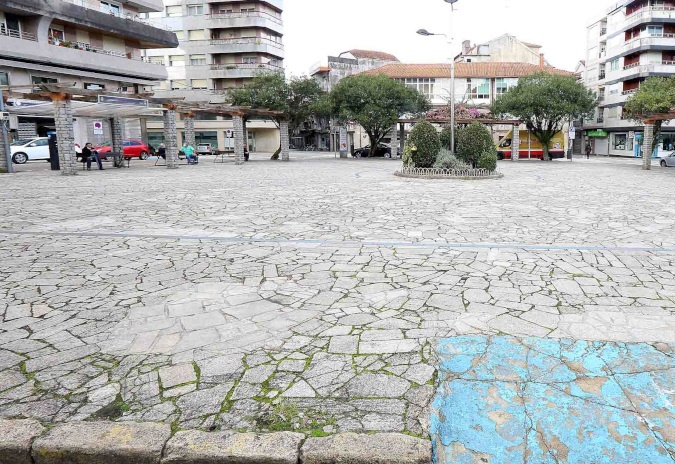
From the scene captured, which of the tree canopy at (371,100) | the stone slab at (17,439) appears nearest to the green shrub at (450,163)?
the tree canopy at (371,100)

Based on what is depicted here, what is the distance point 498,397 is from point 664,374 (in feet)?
4.02

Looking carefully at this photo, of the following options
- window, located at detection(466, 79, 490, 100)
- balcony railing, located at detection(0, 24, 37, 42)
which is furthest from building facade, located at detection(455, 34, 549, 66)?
balcony railing, located at detection(0, 24, 37, 42)

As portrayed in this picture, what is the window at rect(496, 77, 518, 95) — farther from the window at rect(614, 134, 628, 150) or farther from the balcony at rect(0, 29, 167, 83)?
the balcony at rect(0, 29, 167, 83)

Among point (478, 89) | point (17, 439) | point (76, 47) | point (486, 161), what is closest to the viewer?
point (17, 439)

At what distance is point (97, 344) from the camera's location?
4.18 m

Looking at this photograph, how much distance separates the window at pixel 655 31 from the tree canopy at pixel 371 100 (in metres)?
25.0

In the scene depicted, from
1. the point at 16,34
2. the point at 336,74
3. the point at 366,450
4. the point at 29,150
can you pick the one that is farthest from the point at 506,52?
the point at 366,450

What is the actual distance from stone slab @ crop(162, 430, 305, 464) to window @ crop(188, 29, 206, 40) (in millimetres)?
64623

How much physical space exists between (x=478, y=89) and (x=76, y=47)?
3731 centimetres

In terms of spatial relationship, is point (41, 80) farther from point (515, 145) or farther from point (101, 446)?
point (101, 446)

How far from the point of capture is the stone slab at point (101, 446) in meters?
2.75

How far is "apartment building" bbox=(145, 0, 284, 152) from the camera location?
59.7 metres

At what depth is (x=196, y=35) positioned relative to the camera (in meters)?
61.3

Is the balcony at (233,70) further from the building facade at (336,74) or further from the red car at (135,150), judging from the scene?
the red car at (135,150)
